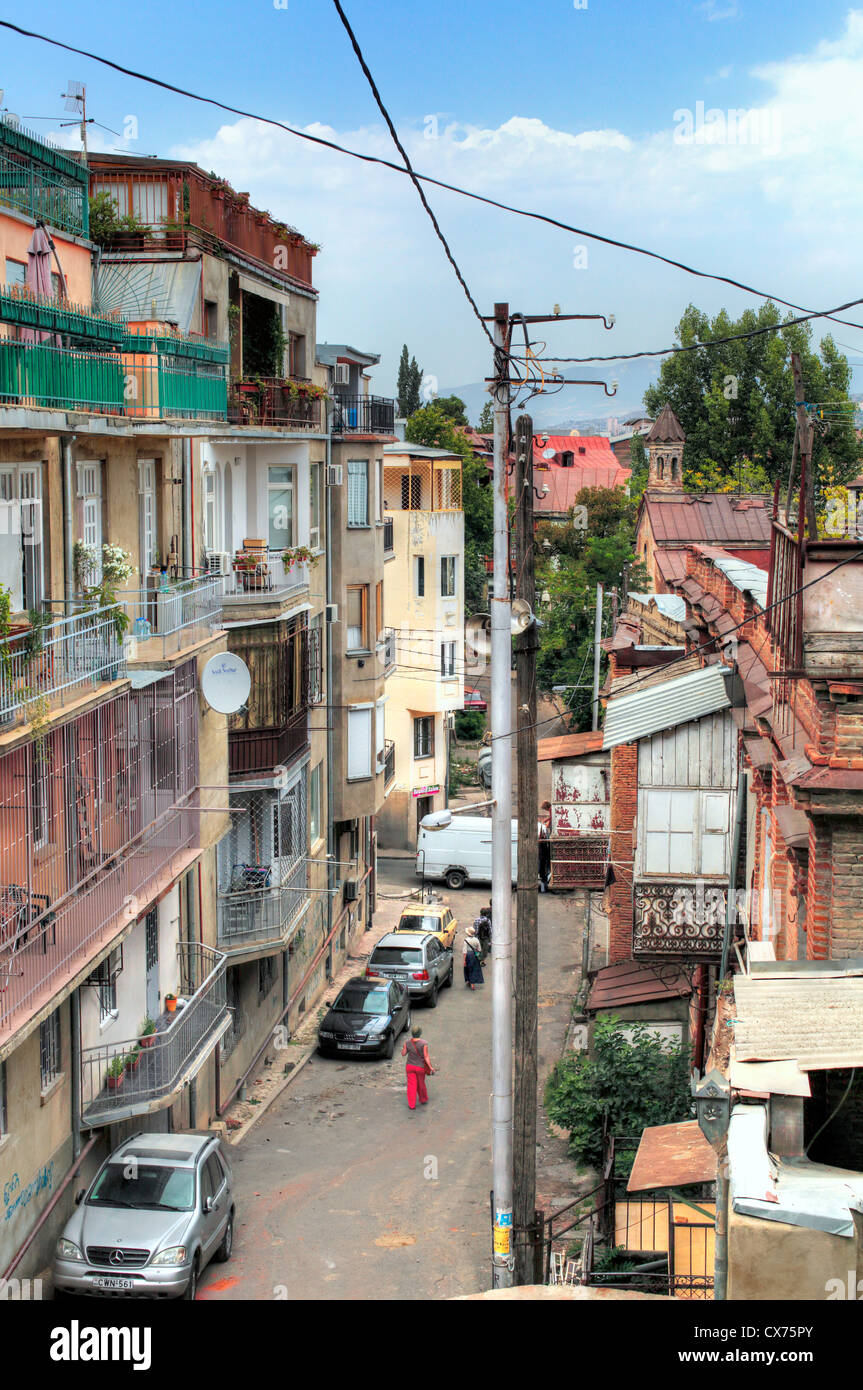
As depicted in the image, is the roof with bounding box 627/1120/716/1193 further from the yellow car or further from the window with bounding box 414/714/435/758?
the window with bounding box 414/714/435/758

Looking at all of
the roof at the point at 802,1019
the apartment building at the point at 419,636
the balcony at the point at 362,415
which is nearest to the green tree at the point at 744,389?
the apartment building at the point at 419,636

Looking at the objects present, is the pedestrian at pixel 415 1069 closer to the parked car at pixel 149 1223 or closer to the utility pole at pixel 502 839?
the parked car at pixel 149 1223

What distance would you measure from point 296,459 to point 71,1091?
14.8 m

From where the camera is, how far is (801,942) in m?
11.6

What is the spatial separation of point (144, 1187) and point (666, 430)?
5266cm

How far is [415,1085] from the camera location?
24109 millimetres

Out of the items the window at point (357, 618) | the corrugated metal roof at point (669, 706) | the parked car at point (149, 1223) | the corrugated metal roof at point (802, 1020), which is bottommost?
the parked car at point (149, 1223)

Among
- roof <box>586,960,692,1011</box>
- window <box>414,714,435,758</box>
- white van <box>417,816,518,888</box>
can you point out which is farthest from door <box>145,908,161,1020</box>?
window <box>414,714,435,758</box>

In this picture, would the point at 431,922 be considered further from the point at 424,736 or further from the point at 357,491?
the point at 424,736

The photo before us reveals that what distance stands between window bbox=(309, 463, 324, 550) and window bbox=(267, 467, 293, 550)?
1408mm

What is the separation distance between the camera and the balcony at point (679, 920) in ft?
58.2

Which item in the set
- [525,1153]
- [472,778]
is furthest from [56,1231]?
[472,778]

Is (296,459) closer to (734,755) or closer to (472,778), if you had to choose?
(734,755)

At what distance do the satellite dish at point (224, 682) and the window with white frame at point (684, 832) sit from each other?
233 inches
